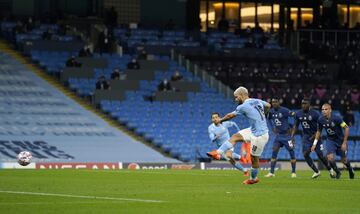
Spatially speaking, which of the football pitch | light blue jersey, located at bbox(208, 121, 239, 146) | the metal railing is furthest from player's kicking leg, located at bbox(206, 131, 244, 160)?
the metal railing

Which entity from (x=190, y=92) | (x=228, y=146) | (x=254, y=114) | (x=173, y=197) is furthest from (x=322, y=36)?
(x=173, y=197)

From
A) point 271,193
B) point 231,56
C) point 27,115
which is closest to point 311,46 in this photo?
point 231,56

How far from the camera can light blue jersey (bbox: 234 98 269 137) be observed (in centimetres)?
2394

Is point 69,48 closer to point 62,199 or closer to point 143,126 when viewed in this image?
point 143,126

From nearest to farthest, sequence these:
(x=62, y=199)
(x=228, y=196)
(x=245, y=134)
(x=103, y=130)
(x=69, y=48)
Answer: (x=62, y=199) → (x=228, y=196) → (x=245, y=134) → (x=103, y=130) → (x=69, y=48)

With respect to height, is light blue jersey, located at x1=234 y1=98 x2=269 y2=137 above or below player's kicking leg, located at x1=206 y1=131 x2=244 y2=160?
above

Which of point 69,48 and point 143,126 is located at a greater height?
point 69,48

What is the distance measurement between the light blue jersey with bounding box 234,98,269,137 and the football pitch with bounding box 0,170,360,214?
1.30 metres

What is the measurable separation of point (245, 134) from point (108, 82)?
2691 cm

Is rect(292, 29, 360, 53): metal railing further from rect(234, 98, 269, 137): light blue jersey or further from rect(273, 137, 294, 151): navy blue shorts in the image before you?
rect(234, 98, 269, 137): light blue jersey

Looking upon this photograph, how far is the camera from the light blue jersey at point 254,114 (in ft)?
78.5

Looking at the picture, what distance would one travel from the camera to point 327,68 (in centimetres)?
5894

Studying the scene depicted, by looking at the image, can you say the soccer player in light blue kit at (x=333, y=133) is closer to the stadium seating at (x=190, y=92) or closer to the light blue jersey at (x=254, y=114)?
the light blue jersey at (x=254, y=114)

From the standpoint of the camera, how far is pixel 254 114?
78.7 feet
